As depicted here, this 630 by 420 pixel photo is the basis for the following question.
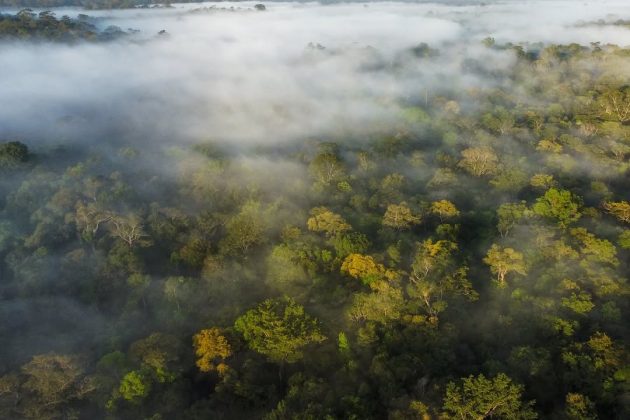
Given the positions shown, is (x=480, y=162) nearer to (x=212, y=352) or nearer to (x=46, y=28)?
(x=212, y=352)

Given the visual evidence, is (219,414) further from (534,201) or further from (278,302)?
(534,201)

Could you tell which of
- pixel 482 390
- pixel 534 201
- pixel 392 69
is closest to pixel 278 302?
pixel 482 390

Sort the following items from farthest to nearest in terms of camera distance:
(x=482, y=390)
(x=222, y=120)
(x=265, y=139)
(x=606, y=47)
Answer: (x=606, y=47), (x=222, y=120), (x=265, y=139), (x=482, y=390)

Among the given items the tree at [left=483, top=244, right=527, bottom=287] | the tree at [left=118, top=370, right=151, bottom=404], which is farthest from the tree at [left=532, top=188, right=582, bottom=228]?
the tree at [left=118, top=370, right=151, bottom=404]

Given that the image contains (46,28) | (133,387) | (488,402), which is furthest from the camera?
(46,28)

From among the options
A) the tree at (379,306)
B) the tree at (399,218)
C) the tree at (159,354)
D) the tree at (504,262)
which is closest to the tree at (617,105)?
the tree at (399,218)

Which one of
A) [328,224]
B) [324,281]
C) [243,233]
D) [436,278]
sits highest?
[328,224]

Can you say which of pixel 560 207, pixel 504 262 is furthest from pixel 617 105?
A: pixel 504 262
